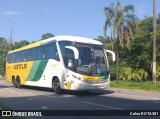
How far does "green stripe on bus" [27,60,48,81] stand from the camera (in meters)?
23.7

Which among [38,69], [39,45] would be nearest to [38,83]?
[38,69]

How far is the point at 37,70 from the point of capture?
24781 mm

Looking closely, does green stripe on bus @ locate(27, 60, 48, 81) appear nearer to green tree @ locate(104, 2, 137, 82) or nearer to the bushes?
green tree @ locate(104, 2, 137, 82)

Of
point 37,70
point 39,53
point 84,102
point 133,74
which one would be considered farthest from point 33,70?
point 133,74

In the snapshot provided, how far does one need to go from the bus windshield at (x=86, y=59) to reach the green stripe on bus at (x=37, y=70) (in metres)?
3.32

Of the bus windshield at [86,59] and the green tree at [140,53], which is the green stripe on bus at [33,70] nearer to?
the bus windshield at [86,59]

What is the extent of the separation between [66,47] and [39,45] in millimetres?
4980

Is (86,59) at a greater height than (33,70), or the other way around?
(86,59)

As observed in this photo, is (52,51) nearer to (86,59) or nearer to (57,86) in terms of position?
(57,86)

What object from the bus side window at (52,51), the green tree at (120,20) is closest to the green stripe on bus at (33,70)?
the bus side window at (52,51)

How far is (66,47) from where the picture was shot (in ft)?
66.6

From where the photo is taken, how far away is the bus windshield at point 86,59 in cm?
1961

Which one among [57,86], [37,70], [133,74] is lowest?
[57,86]

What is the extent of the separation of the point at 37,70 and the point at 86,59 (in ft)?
20.1
